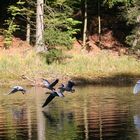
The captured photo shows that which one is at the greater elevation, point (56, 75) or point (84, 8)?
point (84, 8)

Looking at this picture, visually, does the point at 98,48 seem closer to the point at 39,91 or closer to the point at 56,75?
the point at 56,75

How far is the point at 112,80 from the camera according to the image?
42.8 metres

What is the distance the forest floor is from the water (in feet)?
26.4

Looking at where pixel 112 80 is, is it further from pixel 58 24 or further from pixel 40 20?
pixel 40 20

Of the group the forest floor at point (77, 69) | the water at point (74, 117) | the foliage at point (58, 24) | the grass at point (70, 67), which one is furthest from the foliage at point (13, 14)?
the water at point (74, 117)

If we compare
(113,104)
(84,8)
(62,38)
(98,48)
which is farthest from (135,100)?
(84,8)

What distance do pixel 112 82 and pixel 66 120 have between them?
19926 mm

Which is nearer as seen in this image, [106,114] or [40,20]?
[106,114]

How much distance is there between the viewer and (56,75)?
142 ft

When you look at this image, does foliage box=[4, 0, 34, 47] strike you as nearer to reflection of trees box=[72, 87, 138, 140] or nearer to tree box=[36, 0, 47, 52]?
tree box=[36, 0, 47, 52]

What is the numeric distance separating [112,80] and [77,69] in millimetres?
3330

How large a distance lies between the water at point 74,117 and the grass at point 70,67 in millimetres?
8993

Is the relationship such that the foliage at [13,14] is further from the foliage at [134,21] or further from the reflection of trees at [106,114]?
the reflection of trees at [106,114]

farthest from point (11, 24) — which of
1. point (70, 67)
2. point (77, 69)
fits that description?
point (77, 69)
